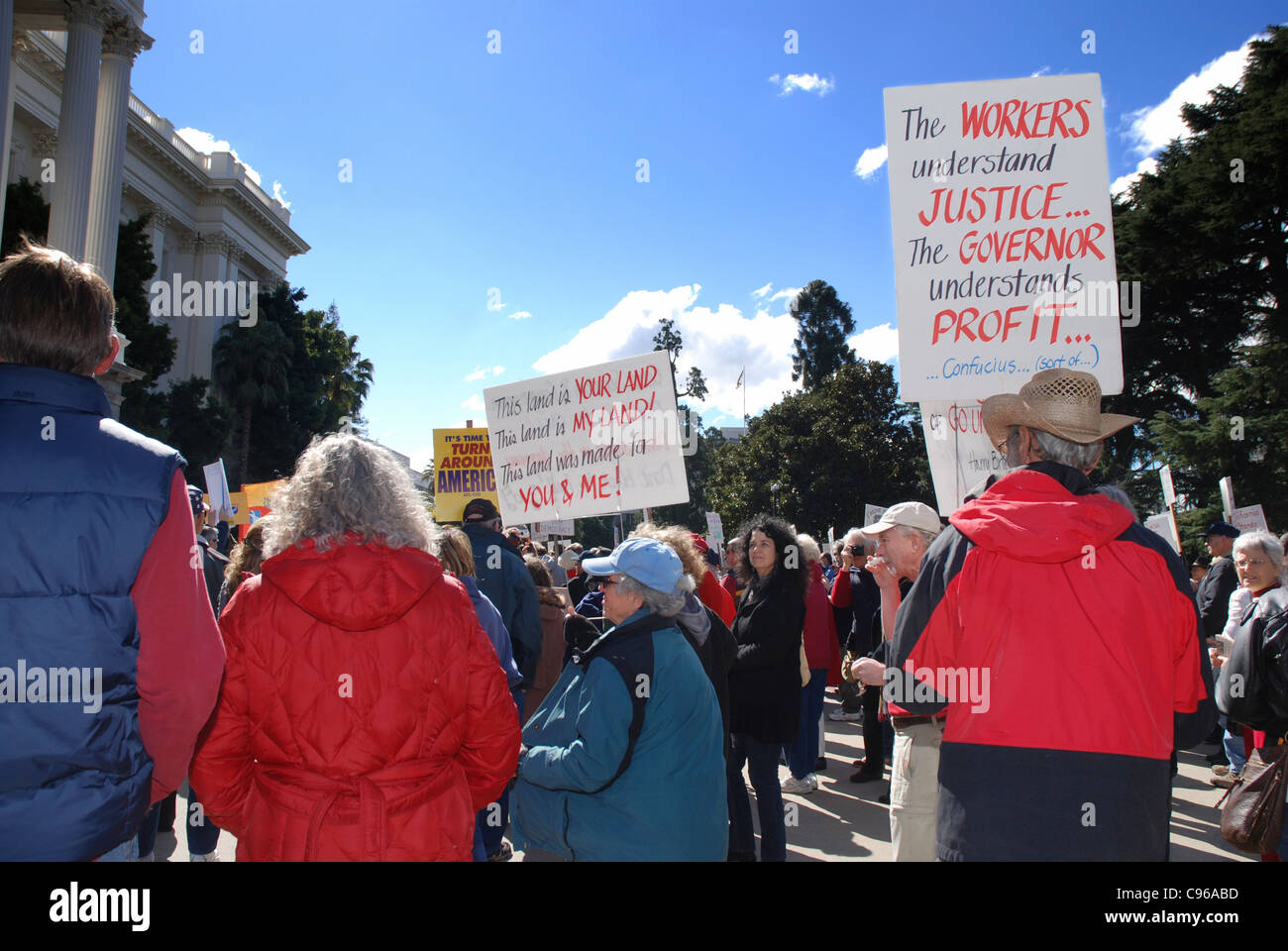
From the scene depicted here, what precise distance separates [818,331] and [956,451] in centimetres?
5868

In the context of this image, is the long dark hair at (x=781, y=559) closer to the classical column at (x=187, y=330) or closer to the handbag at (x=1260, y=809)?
the handbag at (x=1260, y=809)

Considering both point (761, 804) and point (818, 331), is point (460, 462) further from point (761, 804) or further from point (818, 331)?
point (818, 331)

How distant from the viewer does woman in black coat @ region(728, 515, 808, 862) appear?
15.4 feet

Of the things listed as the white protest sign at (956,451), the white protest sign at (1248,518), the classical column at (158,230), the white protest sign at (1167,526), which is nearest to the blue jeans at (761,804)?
the white protest sign at (956,451)

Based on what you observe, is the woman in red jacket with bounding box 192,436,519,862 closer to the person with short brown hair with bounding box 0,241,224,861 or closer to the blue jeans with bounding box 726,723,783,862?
the person with short brown hair with bounding box 0,241,224,861

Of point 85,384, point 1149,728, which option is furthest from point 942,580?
point 85,384

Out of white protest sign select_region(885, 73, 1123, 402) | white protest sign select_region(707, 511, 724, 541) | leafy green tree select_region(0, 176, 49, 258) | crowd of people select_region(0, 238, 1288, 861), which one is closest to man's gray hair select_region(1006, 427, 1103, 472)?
crowd of people select_region(0, 238, 1288, 861)

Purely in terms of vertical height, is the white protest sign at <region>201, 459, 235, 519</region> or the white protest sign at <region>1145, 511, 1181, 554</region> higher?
the white protest sign at <region>201, 459, 235, 519</region>

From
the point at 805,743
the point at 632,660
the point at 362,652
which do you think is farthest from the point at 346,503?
the point at 805,743

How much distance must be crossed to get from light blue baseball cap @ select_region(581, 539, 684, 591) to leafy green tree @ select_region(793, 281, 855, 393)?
191 ft

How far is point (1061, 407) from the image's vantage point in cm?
229

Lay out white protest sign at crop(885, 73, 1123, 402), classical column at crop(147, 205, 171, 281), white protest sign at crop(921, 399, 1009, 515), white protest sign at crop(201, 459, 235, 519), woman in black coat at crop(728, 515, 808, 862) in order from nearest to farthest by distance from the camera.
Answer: white protest sign at crop(885, 73, 1123, 402) → white protest sign at crop(921, 399, 1009, 515) → woman in black coat at crop(728, 515, 808, 862) → white protest sign at crop(201, 459, 235, 519) → classical column at crop(147, 205, 171, 281)
